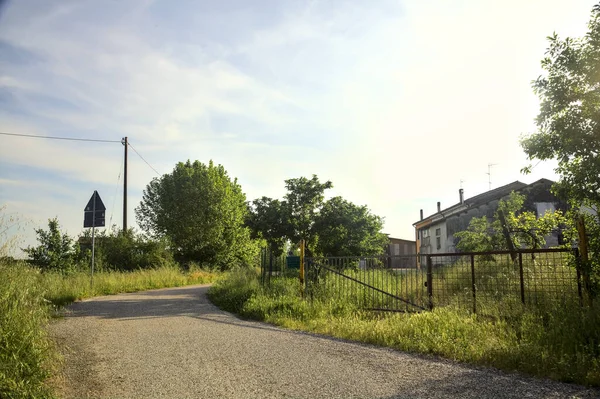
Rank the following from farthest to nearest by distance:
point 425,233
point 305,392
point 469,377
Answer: point 425,233
point 469,377
point 305,392

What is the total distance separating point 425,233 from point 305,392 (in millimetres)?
42453

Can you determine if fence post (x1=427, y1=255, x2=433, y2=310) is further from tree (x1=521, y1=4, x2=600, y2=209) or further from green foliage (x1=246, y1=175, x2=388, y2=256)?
green foliage (x1=246, y1=175, x2=388, y2=256)

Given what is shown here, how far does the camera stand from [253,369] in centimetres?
580

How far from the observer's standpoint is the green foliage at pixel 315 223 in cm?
1748

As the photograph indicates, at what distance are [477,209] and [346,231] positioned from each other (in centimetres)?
2101

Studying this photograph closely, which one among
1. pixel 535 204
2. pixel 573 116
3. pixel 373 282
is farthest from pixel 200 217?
pixel 573 116

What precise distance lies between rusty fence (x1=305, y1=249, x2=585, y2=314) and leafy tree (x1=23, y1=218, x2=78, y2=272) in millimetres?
12987

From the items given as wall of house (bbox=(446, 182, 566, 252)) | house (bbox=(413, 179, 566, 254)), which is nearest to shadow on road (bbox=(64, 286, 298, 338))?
house (bbox=(413, 179, 566, 254))

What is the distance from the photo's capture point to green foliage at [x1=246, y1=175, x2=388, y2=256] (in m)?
17.5

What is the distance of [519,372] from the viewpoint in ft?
18.8

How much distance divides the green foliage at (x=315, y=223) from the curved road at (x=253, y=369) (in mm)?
8900

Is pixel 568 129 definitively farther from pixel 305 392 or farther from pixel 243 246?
pixel 243 246

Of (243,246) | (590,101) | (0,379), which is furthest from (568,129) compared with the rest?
(243,246)

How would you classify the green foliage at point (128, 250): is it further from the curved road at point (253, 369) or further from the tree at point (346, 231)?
the curved road at point (253, 369)
